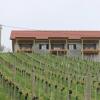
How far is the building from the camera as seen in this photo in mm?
66812

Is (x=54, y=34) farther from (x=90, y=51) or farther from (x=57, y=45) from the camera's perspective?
(x=90, y=51)

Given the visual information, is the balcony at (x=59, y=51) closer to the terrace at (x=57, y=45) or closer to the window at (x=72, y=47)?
the terrace at (x=57, y=45)

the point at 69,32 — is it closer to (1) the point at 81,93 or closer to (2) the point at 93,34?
(2) the point at 93,34

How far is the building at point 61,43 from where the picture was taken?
66.8 metres

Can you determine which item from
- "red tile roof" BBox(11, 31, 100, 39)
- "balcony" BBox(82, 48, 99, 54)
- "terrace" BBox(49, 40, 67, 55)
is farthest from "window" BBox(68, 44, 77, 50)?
"balcony" BBox(82, 48, 99, 54)

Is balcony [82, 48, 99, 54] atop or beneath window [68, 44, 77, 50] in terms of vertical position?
beneath

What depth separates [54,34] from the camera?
68.6 m

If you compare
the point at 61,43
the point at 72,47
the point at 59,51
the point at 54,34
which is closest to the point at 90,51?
the point at 72,47

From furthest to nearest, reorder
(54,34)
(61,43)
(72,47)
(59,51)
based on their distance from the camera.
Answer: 1. (54,34)
2. (61,43)
3. (72,47)
4. (59,51)

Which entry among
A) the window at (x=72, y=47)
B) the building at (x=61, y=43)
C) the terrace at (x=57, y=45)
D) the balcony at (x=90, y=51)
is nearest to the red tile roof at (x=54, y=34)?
the building at (x=61, y=43)

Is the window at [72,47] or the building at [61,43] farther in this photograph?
the window at [72,47]

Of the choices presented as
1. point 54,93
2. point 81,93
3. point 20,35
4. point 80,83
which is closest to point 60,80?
point 80,83

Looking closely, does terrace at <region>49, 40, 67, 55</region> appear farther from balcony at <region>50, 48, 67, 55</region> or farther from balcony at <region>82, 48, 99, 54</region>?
balcony at <region>82, 48, 99, 54</region>

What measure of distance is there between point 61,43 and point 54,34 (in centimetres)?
183
